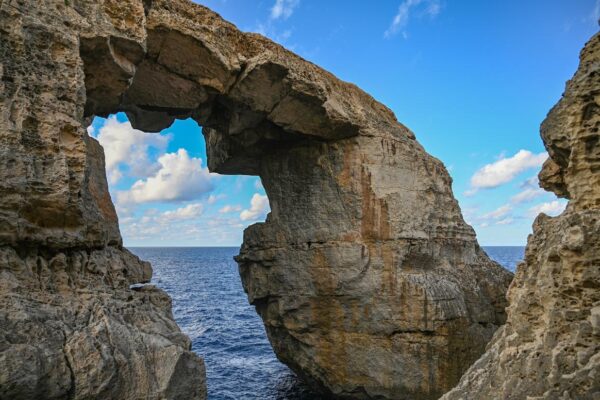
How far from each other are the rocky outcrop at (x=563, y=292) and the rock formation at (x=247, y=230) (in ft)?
20.0

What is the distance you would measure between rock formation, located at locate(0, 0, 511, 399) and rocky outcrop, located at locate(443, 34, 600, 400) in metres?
6.11

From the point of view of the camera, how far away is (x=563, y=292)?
19.6 ft

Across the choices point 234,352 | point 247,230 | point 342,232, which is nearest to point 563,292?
point 342,232

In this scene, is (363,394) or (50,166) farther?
(363,394)

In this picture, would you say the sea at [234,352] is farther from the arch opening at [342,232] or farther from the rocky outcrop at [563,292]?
the rocky outcrop at [563,292]

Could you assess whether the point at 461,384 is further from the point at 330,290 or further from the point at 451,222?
the point at 451,222

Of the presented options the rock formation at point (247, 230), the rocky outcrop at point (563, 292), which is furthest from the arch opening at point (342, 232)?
the rocky outcrop at point (563, 292)

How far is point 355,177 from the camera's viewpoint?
17.4 m

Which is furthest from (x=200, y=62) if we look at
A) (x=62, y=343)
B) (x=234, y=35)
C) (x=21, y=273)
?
(x=62, y=343)

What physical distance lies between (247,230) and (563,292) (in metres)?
14.9

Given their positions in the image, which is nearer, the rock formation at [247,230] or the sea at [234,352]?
the rock formation at [247,230]

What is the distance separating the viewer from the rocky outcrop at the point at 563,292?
5.57 meters

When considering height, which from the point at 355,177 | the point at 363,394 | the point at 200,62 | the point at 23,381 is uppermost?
the point at 200,62

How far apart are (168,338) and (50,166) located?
4194mm
